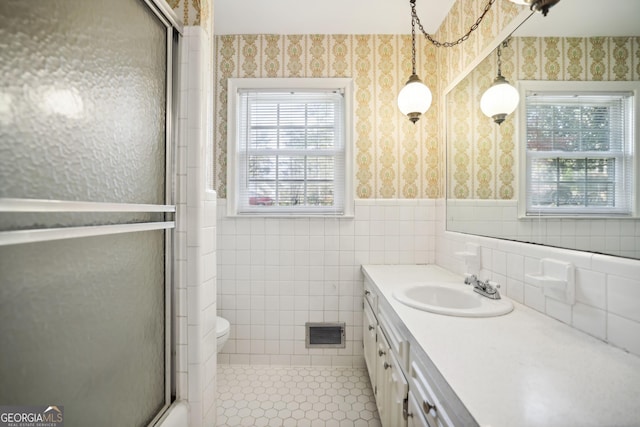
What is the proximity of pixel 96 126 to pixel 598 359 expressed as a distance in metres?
1.59

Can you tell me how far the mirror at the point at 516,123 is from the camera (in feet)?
3.08

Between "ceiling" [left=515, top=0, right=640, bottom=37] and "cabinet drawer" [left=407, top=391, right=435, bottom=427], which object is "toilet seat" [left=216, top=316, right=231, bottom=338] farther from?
"ceiling" [left=515, top=0, right=640, bottom=37]

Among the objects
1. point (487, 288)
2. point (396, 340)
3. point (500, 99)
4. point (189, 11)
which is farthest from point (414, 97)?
point (396, 340)

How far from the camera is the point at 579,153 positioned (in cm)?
110

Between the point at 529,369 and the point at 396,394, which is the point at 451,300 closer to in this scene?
the point at 396,394

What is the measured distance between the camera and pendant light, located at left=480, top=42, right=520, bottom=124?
4.63 feet

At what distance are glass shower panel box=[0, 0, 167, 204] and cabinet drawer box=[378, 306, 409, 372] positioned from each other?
112 centimetres

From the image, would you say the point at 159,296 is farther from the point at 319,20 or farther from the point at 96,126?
the point at 319,20

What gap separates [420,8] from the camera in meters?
2.09

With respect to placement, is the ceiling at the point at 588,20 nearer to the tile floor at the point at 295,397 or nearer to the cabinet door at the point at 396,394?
the cabinet door at the point at 396,394

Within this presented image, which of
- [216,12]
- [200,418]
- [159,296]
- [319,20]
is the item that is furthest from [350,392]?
[216,12]

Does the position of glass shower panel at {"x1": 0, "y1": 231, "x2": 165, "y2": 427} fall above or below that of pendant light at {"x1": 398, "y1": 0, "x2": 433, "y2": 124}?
below

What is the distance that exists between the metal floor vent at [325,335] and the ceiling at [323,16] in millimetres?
2306

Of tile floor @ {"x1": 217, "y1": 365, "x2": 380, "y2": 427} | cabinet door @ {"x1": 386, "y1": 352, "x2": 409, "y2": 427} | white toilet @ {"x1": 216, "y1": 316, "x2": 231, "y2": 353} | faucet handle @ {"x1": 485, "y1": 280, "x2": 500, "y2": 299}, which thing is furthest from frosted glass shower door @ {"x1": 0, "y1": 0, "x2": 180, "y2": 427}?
faucet handle @ {"x1": 485, "y1": 280, "x2": 500, "y2": 299}
